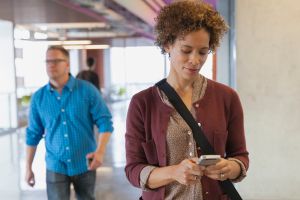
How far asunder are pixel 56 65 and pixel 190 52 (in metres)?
1.76

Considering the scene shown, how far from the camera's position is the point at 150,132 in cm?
144

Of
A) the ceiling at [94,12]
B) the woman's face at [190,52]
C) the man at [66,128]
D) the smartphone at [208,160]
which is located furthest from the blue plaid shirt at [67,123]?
the ceiling at [94,12]

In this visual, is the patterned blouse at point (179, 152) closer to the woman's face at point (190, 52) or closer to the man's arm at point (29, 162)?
the woman's face at point (190, 52)

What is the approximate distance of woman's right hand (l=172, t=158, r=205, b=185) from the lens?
122 centimetres

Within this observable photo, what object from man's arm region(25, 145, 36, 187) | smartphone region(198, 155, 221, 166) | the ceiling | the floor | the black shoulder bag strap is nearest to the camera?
smartphone region(198, 155, 221, 166)

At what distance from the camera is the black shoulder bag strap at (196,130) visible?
135 cm

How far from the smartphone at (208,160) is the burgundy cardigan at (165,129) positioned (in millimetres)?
175

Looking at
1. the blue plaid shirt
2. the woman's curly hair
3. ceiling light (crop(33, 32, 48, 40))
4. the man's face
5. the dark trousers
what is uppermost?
ceiling light (crop(33, 32, 48, 40))

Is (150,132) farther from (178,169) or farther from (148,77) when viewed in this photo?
(148,77)

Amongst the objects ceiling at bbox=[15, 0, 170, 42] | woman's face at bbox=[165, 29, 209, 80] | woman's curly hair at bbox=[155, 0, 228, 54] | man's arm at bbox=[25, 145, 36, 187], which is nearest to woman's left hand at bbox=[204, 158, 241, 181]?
woman's face at bbox=[165, 29, 209, 80]

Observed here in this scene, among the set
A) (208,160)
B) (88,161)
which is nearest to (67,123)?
(88,161)

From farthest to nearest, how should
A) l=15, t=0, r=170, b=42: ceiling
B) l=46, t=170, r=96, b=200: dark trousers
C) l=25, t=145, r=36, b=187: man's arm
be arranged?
l=15, t=0, r=170, b=42: ceiling → l=25, t=145, r=36, b=187: man's arm → l=46, t=170, r=96, b=200: dark trousers

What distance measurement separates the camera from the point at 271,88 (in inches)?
155

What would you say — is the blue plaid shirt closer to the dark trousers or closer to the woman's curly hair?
the dark trousers
